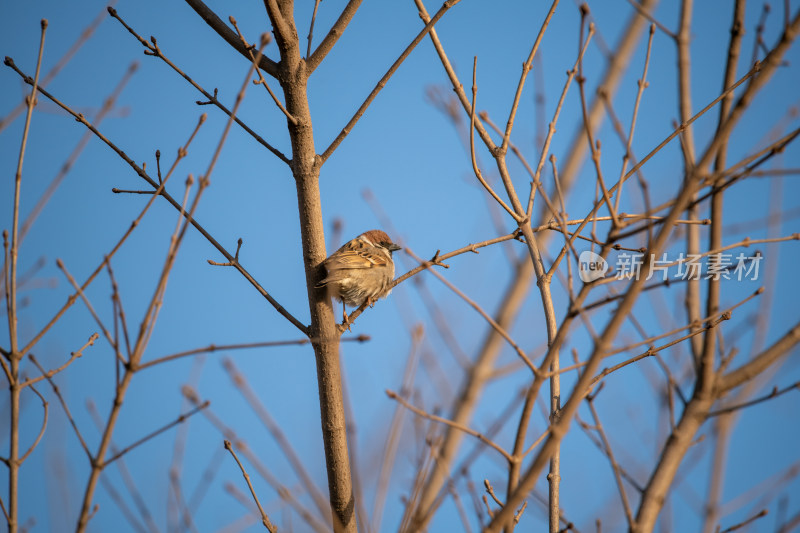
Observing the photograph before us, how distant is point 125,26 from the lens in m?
2.71

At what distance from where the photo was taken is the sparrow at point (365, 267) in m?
4.26

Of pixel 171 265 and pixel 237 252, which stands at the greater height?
pixel 237 252

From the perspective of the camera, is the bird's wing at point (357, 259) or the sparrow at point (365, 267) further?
the sparrow at point (365, 267)

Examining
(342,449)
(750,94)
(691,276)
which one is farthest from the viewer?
(691,276)

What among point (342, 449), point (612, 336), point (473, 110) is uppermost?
point (473, 110)

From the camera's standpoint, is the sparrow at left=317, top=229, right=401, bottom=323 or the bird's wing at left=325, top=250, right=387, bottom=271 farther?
the sparrow at left=317, top=229, right=401, bottom=323

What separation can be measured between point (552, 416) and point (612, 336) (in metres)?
0.82

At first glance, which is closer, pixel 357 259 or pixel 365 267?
pixel 357 259

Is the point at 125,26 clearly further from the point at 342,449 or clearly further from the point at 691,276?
the point at 691,276

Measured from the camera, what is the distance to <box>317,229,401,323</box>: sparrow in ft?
14.0

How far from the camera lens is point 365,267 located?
4.67m

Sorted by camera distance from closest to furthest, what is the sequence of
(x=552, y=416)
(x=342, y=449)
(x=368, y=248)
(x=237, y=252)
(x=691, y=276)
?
(x=552, y=416), (x=342, y=449), (x=237, y=252), (x=691, y=276), (x=368, y=248)

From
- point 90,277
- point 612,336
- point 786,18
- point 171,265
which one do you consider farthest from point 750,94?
point 90,277

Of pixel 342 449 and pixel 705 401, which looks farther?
pixel 705 401
